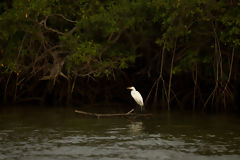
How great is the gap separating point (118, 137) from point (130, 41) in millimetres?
5945

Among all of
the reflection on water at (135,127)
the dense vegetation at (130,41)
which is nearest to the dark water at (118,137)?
the reflection on water at (135,127)

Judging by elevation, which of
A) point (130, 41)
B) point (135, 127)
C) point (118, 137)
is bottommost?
point (118, 137)

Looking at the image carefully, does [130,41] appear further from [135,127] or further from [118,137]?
[118,137]

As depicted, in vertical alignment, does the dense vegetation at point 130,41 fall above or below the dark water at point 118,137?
above

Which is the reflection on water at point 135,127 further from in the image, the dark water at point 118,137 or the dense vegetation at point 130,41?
the dense vegetation at point 130,41

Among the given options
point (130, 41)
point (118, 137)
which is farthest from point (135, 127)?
point (130, 41)

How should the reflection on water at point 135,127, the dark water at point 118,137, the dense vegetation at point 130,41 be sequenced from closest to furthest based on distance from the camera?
the dark water at point 118,137 < the reflection on water at point 135,127 < the dense vegetation at point 130,41

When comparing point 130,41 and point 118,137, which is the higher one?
point 130,41

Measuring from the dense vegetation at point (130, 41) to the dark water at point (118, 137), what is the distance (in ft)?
5.02

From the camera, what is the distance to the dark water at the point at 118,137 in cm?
991

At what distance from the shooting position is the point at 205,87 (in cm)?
1922

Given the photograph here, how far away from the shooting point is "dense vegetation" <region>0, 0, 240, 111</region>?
15.4m

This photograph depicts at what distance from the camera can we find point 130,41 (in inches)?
687

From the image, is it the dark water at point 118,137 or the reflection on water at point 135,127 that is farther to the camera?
the reflection on water at point 135,127
